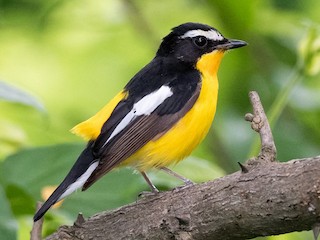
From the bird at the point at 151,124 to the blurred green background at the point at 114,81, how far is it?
16 cm

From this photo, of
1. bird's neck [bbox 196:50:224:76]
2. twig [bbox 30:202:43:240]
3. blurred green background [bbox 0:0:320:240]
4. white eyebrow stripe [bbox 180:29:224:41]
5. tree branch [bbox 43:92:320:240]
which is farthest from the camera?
white eyebrow stripe [bbox 180:29:224:41]

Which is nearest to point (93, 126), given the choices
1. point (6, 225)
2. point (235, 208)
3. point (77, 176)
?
point (77, 176)

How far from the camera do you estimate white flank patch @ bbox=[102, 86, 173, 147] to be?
440 cm

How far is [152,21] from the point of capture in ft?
22.6

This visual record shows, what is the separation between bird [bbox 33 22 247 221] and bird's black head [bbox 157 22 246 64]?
17 centimetres

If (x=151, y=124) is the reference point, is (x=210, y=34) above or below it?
above

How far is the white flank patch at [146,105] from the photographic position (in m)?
4.40

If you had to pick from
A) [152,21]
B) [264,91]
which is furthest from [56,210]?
[152,21]

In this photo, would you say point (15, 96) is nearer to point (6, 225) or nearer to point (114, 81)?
point (6, 225)

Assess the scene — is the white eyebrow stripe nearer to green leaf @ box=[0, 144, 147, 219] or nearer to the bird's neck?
the bird's neck

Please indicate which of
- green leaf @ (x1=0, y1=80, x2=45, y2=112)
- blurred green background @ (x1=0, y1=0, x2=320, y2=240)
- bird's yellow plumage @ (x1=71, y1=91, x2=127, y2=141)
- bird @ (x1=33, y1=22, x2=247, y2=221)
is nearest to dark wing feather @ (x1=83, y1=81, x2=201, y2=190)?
bird @ (x1=33, y1=22, x2=247, y2=221)

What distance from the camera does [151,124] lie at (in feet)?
14.6

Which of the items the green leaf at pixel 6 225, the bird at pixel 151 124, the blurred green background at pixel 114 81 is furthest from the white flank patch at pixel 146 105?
the green leaf at pixel 6 225

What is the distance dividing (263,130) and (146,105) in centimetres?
108
